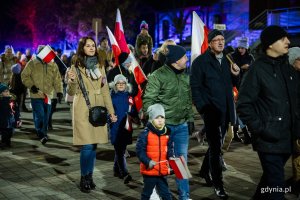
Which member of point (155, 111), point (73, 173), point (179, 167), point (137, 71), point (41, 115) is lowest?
point (73, 173)

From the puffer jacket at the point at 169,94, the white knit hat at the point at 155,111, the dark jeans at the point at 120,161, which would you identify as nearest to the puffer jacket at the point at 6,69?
the dark jeans at the point at 120,161

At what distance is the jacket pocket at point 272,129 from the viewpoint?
168 inches

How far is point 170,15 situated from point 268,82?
3736 cm

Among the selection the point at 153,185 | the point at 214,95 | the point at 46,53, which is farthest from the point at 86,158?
the point at 46,53

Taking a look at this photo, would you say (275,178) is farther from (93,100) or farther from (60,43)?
(60,43)

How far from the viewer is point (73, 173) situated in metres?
7.24

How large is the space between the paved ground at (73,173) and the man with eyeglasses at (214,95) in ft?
1.52

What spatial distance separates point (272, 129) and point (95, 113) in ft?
8.80

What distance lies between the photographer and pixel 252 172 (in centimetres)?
724

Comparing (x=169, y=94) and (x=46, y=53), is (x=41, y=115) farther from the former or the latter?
(x=169, y=94)

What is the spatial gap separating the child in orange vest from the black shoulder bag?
1290 mm

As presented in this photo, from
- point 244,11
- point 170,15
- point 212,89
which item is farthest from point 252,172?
point 170,15

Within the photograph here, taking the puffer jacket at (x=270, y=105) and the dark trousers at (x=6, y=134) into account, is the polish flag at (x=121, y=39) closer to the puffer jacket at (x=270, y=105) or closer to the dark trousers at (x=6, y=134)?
the dark trousers at (x=6, y=134)

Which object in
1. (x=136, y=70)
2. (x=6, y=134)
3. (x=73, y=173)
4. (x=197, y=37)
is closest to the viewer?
(x=73, y=173)
